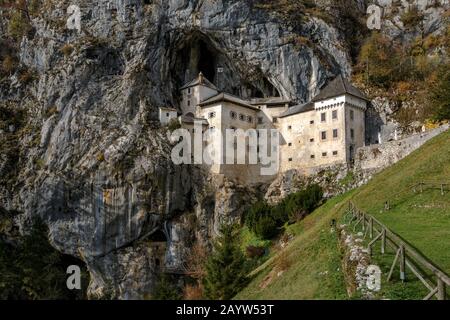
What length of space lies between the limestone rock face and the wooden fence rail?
3253 centimetres

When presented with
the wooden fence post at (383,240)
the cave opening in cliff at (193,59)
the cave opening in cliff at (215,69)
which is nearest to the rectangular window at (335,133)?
the cave opening in cliff at (215,69)

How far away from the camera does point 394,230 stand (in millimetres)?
25094

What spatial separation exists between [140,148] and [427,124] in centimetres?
3085

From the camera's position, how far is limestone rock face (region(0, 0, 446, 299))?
Answer: 57.9 metres

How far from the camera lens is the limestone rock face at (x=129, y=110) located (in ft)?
190

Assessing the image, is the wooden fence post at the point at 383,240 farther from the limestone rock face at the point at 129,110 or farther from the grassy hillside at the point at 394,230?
the limestone rock face at the point at 129,110

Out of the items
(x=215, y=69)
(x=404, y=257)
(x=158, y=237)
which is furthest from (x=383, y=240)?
(x=215, y=69)

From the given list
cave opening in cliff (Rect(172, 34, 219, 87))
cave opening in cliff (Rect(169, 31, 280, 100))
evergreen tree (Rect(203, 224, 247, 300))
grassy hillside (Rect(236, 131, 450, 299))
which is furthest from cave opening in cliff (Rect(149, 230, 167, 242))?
evergreen tree (Rect(203, 224, 247, 300))

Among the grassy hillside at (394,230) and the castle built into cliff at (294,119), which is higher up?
the castle built into cliff at (294,119)

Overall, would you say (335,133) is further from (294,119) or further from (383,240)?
(383,240)

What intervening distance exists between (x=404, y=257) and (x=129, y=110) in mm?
48612

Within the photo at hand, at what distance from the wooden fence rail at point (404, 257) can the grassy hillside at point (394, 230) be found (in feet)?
1.83
